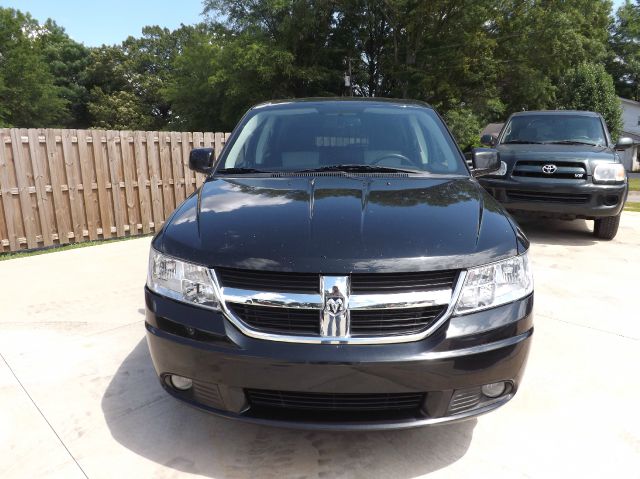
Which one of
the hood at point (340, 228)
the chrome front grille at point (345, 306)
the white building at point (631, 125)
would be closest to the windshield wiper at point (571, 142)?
the hood at point (340, 228)

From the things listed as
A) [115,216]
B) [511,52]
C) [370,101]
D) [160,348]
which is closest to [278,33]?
[511,52]

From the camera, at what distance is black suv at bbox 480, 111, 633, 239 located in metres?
5.90

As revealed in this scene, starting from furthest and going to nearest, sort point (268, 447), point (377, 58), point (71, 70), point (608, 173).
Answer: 1. point (71, 70)
2. point (377, 58)
3. point (608, 173)
4. point (268, 447)

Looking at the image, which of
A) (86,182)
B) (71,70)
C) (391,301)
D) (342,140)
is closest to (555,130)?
(342,140)

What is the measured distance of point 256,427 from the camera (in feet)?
7.46

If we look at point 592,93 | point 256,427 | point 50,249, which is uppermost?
point 592,93

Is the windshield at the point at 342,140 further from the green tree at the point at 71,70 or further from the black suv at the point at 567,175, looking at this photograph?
the green tree at the point at 71,70

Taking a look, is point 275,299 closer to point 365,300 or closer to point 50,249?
point 365,300

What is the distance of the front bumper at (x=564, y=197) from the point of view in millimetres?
5863

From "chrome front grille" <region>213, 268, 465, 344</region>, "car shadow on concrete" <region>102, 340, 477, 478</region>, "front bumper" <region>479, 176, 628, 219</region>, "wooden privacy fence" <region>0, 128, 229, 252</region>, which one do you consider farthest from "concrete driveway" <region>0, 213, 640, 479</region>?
"wooden privacy fence" <region>0, 128, 229, 252</region>

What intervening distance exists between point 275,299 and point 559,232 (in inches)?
255

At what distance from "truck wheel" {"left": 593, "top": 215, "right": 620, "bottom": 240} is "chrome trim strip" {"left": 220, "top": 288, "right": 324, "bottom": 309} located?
5923 millimetres

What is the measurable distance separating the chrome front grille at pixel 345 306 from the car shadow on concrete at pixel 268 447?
0.49 m

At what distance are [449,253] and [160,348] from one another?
1.23 m
